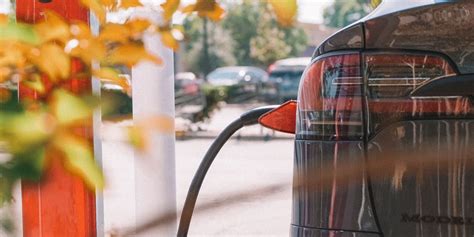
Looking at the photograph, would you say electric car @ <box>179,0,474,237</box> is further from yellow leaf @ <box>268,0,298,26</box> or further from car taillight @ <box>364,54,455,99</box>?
yellow leaf @ <box>268,0,298,26</box>

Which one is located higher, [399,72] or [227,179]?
[399,72]

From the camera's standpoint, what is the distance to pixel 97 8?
42.3 inches

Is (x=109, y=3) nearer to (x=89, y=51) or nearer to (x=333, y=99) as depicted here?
(x=89, y=51)

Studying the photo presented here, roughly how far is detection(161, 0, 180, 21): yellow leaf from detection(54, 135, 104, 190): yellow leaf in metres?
0.25

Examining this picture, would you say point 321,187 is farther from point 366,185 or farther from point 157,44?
point 157,44

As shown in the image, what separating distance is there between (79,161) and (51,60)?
18cm

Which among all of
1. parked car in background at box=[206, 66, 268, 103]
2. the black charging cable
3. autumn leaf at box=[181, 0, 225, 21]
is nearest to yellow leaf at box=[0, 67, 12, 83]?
autumn leaf at box=[181, 0, 225, 21]

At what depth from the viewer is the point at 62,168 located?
0.93 meters

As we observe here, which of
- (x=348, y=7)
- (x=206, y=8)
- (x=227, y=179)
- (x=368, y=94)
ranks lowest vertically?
(x=227, y=179)

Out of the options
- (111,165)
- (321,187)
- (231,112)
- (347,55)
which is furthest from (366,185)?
(231,112)

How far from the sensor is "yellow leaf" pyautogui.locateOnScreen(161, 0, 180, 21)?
3.53 feet

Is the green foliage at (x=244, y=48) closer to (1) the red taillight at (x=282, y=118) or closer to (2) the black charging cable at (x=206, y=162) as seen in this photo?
(2) the black charging cable at (x=206, y=162)

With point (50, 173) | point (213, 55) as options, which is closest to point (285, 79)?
point (50, 173)

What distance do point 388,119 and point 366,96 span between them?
10 cm
